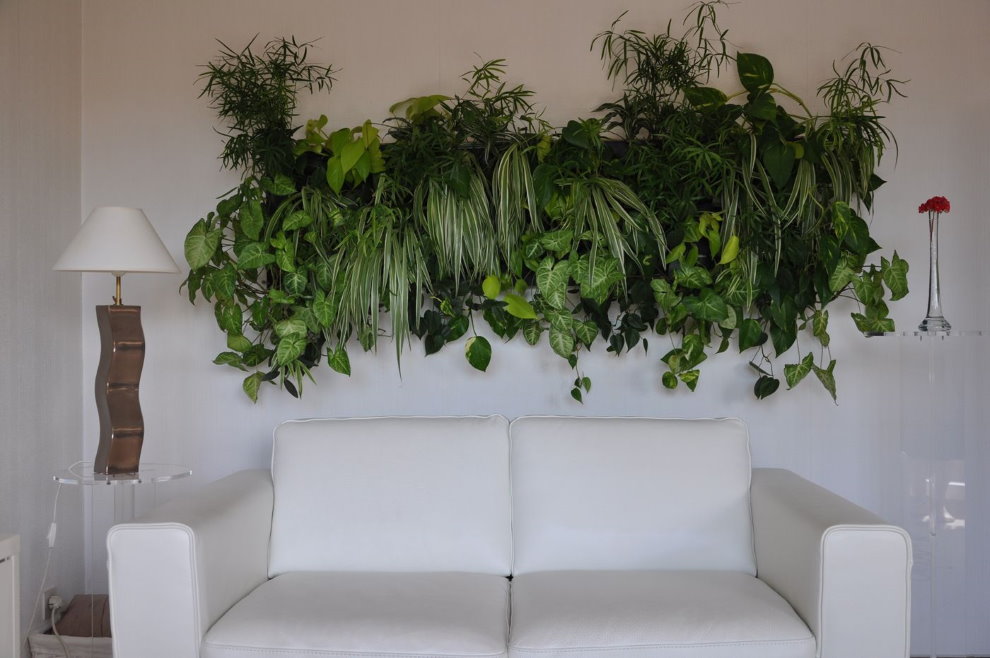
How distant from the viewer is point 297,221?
2740mm

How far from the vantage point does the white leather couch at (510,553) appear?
1976 mm

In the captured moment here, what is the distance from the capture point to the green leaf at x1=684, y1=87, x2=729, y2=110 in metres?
2.80

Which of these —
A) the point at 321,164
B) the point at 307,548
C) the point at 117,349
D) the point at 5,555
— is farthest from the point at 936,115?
the point at 5,555

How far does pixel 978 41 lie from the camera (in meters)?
2.98

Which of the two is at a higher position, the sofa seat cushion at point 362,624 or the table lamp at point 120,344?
the table lamp at point 120,344

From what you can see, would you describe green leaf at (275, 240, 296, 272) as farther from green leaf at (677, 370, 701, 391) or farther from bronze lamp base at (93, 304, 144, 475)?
green leaf at (677, 370, 701, 391)

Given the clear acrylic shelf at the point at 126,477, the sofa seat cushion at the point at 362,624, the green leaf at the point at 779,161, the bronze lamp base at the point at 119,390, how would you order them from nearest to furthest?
the sofa seat cushion at the point at 362,624, the clear acrylic shelf at the point at 126,477, the bronze lamp base at the point at 119,390, the green leaf at the point at 779,161

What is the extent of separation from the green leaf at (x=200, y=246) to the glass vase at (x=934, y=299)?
7.38ft

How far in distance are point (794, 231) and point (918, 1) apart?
1054mm

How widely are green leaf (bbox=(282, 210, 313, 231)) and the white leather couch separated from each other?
649 mm

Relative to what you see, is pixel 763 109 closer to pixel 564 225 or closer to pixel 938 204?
pixel 938 204

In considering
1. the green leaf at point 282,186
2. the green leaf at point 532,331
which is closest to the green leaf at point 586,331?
the green leaf at point 532,331

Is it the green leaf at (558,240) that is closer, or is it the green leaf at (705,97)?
the green leaf at (558,240)

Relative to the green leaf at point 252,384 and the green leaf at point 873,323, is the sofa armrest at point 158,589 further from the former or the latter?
the green leaf at point 873,323
